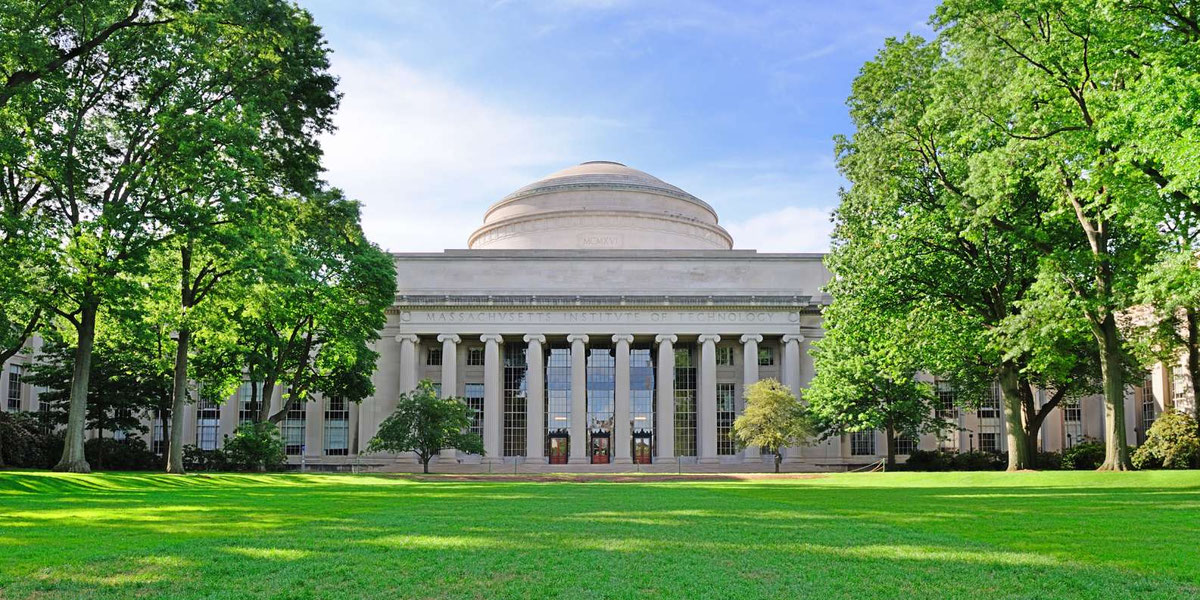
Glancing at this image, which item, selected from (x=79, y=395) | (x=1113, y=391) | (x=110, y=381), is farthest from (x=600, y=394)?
(x=1113, y=391)

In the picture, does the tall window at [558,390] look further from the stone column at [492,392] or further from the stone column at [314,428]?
the stone column at [314,428]

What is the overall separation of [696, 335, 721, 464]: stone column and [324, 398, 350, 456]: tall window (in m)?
26.8

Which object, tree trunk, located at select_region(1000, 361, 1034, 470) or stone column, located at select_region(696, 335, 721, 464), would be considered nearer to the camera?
tree trunk, located at select_region(1000, 361, 1034, 470)

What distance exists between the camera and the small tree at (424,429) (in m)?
53.0

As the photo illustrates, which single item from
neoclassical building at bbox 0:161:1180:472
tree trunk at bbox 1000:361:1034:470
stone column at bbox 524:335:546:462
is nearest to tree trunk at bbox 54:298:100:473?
tree trunk at bbox 1000:361:1034:470

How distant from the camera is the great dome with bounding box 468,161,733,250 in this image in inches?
3297

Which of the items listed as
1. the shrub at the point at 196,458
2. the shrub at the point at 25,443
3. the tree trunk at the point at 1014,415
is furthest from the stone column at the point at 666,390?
the shrub at the point at 25,443

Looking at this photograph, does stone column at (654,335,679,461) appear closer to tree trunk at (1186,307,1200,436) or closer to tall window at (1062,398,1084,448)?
tall window at (1062,398,1084,448)

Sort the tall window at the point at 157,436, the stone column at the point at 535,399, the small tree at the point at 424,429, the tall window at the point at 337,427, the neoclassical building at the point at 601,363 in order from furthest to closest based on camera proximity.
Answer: the tall window at the point at 337,427 → the neoclassical building at the point at 601,363 → the stone column at the point at 535,399 → the tall window at the point at 157,436 → the small tree at the point at 424,429

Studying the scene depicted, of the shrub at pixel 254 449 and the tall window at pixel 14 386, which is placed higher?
the tall window at pixel 14 386

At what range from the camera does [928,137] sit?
112 ft

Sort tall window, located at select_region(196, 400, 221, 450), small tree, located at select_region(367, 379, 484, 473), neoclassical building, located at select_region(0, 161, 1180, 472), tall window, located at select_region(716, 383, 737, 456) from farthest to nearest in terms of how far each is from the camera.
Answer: tall window, located at select_region(196, 400, 221, 450) → tall window, located at select_region(716, 383, 737, 456) → neoclassical building, located at select_region(0, 161, 1180, 472) → small tree, located at select_region(367, 379, 484, 473)

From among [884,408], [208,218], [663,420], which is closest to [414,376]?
[663,420]

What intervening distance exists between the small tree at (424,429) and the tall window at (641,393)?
22416mm
